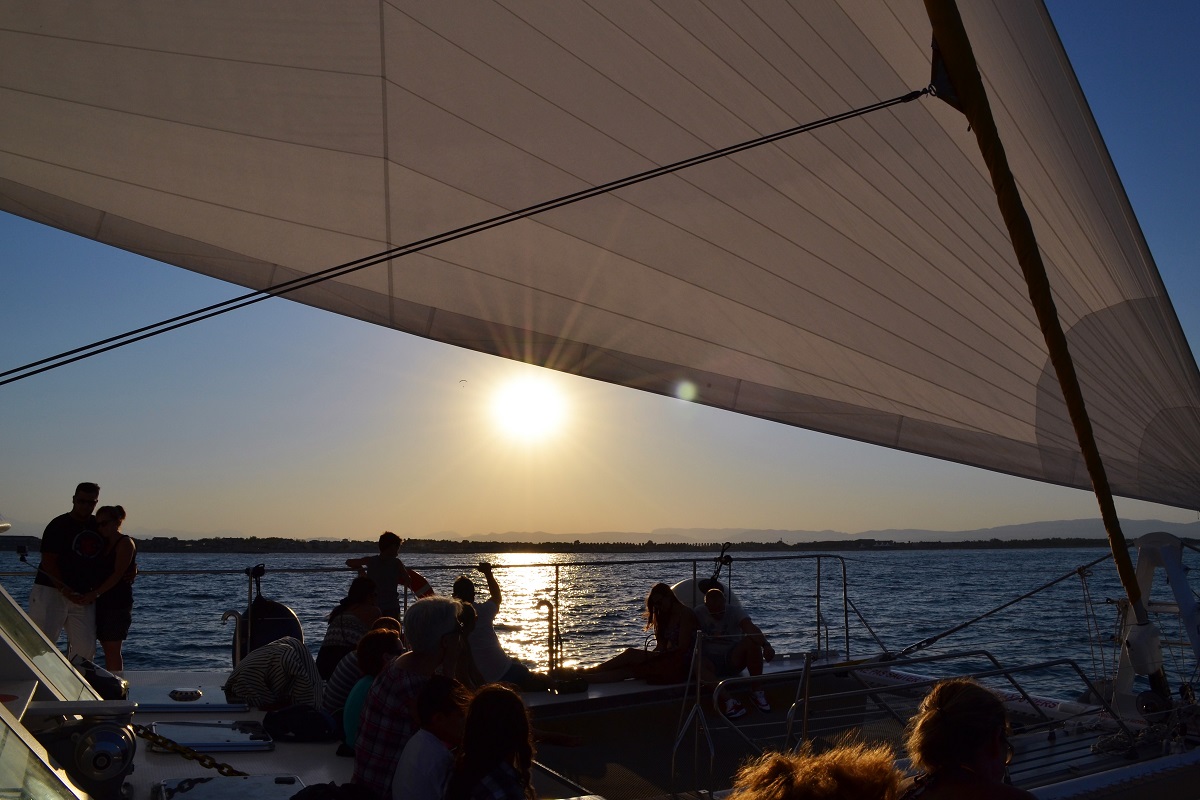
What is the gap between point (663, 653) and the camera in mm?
6387

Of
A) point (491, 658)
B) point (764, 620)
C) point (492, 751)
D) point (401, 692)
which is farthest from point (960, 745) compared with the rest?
point (764, 620)

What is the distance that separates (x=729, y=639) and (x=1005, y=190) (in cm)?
371

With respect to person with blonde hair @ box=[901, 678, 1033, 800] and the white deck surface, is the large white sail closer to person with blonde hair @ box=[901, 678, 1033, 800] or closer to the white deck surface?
the white deck surface

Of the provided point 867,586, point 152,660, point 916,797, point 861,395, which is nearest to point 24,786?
point 916,797

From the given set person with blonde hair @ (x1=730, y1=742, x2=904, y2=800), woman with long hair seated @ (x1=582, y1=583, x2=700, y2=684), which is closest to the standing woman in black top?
woman with long hair seated @ (x1=582, y1=583, x2=700, y2=684)

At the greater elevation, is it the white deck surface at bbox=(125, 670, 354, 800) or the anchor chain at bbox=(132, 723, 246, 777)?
the anchor chain at bbox=(132, 723, 246, 777)

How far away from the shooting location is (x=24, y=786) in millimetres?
1799

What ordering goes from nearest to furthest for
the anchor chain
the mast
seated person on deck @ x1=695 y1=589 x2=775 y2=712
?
the anchor chain, the mast, seated person on deck @ x1=695 y1=589 x2=775 y2=712

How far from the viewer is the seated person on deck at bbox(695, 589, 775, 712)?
20.4 feet

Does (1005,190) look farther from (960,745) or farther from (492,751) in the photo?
(492,751)

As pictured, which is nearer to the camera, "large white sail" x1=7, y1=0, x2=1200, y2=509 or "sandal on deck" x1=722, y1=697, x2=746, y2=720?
"large white sail" x1=7, y1=0, x2=1200, y2=509

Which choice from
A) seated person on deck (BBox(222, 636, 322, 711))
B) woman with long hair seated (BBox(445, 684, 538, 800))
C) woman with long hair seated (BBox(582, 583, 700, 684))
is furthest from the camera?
woman with long hair seated (BBox(582, 583, 700, 684))

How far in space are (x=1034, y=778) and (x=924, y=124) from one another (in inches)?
113

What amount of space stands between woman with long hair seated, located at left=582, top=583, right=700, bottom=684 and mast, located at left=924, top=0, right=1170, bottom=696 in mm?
2932
